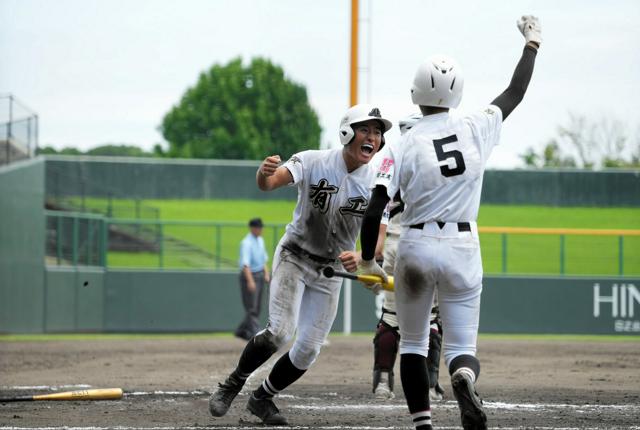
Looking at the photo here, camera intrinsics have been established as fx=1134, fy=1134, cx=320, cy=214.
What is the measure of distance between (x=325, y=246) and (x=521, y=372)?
568 centimetres

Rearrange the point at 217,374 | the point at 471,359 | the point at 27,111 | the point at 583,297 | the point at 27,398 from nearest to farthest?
the point at 471,359
the point at 27,398
the point at 217,374
the point at 583,297
the point at 27,111

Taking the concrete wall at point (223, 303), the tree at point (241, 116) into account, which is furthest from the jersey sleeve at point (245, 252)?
the tree at point (241, 116)

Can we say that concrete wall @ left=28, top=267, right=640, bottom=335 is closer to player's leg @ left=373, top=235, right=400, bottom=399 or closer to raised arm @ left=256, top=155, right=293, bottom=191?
player's leg @ left=373, top=235, right=400, bottom=399

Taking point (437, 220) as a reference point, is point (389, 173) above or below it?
above

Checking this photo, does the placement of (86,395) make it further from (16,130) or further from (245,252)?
(16,130)

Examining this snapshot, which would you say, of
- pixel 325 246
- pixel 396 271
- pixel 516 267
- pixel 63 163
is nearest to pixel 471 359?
pixel 396 271

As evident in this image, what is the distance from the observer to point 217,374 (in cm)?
1246

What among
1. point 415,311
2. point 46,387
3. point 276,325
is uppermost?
point 415,311

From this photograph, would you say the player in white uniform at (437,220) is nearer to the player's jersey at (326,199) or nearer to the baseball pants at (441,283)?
the baseball pants at (441,283)

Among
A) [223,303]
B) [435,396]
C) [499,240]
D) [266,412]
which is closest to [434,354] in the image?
[435,396]

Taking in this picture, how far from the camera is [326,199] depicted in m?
8.02

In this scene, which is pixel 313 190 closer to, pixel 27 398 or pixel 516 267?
pixel 27 398

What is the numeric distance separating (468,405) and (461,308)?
0.59 metres

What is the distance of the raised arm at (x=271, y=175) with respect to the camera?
764cm
